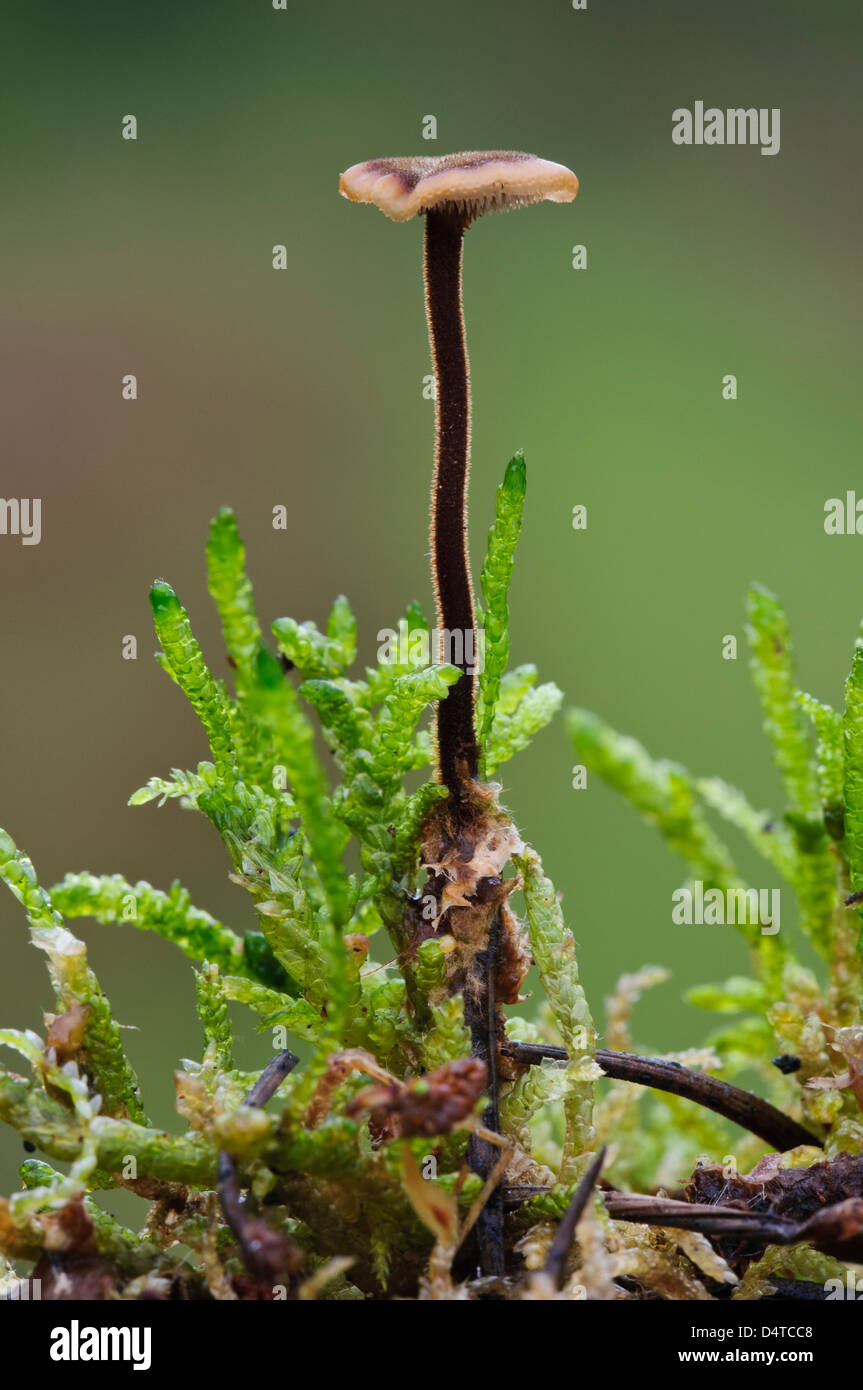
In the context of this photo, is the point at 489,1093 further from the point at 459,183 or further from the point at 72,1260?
the point at 459,183

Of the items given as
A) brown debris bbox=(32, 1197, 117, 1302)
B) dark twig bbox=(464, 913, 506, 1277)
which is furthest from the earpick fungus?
brown debris bbox=(32, 1197, 117, 1302)

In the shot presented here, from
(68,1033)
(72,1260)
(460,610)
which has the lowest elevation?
(72,1260)

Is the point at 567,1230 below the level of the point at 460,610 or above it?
below

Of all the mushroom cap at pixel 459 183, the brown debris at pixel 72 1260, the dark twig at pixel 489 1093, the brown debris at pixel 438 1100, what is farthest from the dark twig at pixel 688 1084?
the mushroom cap at pixel 459 183

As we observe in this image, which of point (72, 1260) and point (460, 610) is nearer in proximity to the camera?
point (72, 1260)

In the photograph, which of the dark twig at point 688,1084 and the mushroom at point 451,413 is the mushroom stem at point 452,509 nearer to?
the mushroom at point 451,413

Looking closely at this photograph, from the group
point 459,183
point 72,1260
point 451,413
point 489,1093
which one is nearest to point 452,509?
point 451,413

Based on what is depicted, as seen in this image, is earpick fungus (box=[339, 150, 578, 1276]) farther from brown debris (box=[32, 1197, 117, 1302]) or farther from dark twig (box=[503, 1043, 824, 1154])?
brown debris (box=[32, 1197, 117, 1302])
